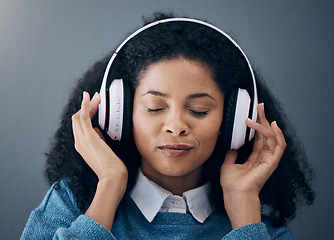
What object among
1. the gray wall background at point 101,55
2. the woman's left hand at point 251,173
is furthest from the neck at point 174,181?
the gray wall background at point 101,55

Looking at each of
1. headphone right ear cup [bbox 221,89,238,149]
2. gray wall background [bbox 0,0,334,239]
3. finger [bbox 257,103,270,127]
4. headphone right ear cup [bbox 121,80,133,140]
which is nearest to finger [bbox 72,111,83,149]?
headphone right ear cup [bbox 121,80,133,140]

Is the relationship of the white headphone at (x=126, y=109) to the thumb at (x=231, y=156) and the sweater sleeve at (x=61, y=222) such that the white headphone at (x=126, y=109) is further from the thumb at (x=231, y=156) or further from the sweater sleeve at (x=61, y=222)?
the sweater sleeve at (x=61, y=222)

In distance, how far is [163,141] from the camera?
4.30 ft

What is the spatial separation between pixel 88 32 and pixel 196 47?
3.37 ft

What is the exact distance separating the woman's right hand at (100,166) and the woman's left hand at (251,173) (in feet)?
1.06

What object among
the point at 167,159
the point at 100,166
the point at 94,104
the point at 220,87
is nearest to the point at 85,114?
the point at 94,104

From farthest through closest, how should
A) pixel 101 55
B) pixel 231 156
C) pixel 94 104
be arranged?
pixel 101 55, pixel 231 156, pixel 94 104

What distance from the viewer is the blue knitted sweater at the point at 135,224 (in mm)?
1302

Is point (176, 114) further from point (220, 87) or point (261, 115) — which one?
point (261, 115)

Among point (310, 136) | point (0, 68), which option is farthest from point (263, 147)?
point (0, 68)

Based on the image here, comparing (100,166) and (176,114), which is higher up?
(176,114)

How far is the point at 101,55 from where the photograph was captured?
2.22 metres

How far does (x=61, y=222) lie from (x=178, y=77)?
53 cm

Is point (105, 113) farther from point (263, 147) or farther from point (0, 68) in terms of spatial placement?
point (0, 68)
